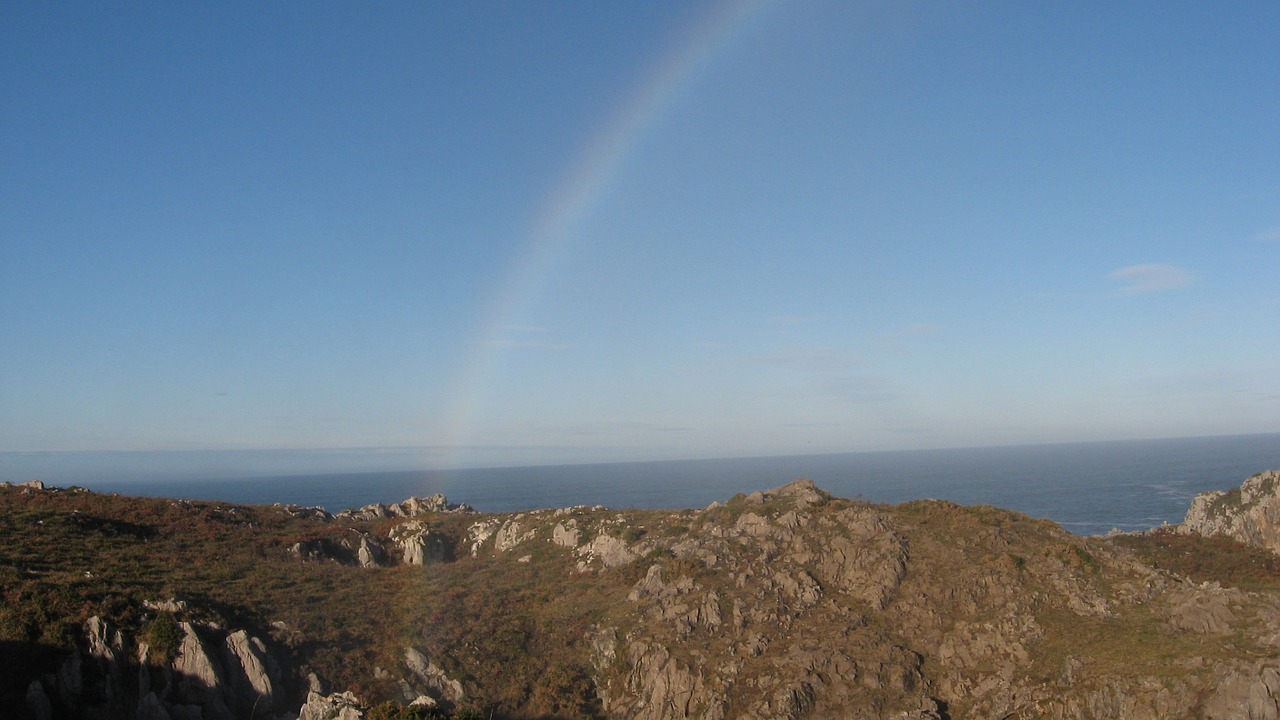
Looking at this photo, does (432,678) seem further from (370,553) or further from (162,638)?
(370,553)

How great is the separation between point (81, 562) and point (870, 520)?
37398 mm

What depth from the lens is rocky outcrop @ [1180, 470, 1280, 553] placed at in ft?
164

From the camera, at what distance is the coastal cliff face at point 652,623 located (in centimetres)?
2373

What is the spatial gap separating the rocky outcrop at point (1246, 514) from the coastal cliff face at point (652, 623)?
37.1 ft

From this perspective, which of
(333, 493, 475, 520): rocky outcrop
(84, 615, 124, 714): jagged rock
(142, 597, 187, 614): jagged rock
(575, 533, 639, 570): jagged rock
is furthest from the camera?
(333, 493, 475, 520): rocky outcrop

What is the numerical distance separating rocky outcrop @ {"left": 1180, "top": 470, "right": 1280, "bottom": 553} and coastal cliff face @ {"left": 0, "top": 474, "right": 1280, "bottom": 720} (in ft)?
37.1

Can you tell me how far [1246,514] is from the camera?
2060 inches

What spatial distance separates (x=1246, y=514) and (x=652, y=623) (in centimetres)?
4970

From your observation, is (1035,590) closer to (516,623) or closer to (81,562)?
A: (516,623)

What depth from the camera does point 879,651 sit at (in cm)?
2841

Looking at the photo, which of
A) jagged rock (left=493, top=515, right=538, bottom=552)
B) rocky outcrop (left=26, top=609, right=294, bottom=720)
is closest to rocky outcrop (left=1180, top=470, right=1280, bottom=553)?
jagged rock (left=493, top=515, right=538, bottom=552)

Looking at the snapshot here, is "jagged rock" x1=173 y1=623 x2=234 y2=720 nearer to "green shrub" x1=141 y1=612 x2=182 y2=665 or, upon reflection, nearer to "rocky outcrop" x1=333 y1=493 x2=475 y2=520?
"green shrub" x1=141 y1=612 x2=182 y2=665

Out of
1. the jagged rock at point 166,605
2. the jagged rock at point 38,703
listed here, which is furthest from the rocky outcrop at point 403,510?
the jagged rock at point 38,703

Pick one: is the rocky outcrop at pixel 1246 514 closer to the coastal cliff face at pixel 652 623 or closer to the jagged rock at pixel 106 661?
the coastal cliff face at pixel 652 623
